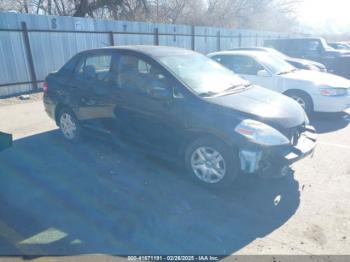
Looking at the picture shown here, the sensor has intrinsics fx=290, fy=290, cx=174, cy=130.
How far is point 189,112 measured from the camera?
3672 millimetres

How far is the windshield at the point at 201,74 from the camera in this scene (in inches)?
153

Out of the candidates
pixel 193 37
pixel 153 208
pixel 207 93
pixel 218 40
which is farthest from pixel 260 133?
pixel 218 40

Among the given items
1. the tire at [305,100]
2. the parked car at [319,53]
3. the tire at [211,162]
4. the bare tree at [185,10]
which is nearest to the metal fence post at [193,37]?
the parked car at [319,53]

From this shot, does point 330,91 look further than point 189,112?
Yes

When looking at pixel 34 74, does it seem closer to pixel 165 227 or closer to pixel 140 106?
pixel 140 106

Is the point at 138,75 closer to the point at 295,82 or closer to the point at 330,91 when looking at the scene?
the point at 295,82

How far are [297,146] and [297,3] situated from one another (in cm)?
4132

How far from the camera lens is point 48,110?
18.6 ft

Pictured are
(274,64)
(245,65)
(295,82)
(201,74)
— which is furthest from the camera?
(245,65)

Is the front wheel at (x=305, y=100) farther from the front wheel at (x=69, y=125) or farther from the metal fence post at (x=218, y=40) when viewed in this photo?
the metal fence post at (x=218, y=40)

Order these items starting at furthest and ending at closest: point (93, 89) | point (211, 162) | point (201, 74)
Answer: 1. point (93, 89)
2. point (201, 74)
3. point (211, 162)

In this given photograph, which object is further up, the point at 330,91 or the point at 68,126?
the point at 330,91

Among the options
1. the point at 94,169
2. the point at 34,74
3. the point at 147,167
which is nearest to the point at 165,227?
the point at 147,167

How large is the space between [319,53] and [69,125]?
12.0 meters
